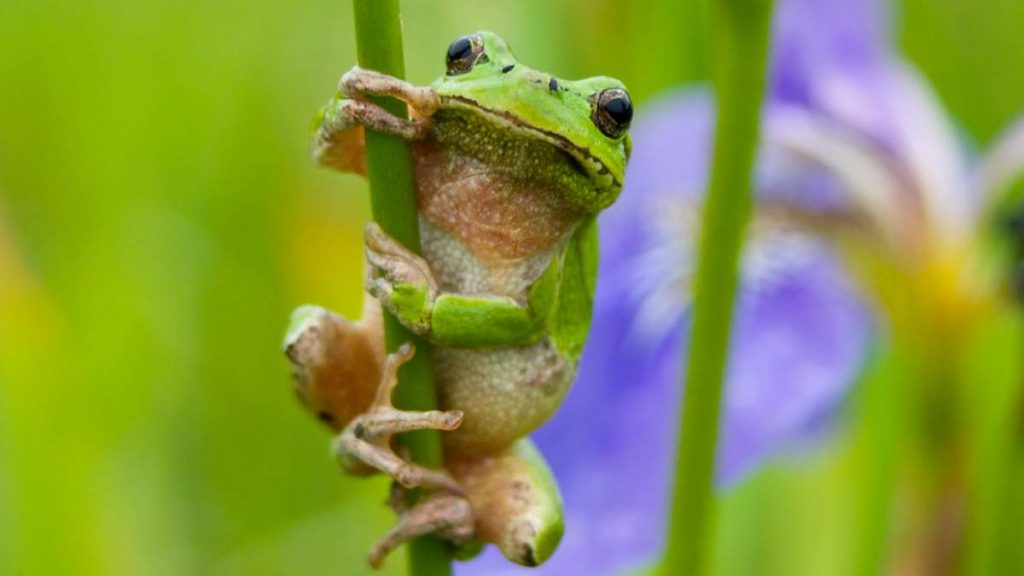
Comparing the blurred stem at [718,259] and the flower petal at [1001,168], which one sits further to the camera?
the flower petal at [1001,168]

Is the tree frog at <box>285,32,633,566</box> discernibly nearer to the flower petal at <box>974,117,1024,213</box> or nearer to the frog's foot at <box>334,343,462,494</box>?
the frog's foot at <box>334,343,462,494</box>

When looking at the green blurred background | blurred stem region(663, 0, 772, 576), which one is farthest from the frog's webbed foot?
the green blurred background

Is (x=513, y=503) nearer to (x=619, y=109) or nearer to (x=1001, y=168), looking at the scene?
(x=619, y=109)

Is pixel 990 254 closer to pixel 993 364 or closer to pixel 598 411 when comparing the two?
pixel 993 364

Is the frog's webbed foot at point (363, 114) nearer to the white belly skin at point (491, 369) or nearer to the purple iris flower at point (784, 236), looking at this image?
the white belly skin at point (491, 369)

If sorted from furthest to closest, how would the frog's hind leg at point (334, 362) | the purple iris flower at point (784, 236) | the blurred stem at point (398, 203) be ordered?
the purple iris flower at point (784, 236), the frog's hind leg at point (334, 362), the blurred stem at point (398, 203)

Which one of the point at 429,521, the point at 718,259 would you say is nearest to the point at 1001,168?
the point at 718,259

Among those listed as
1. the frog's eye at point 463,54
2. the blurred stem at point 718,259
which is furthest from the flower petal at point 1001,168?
the frog's eye at point 463,54
